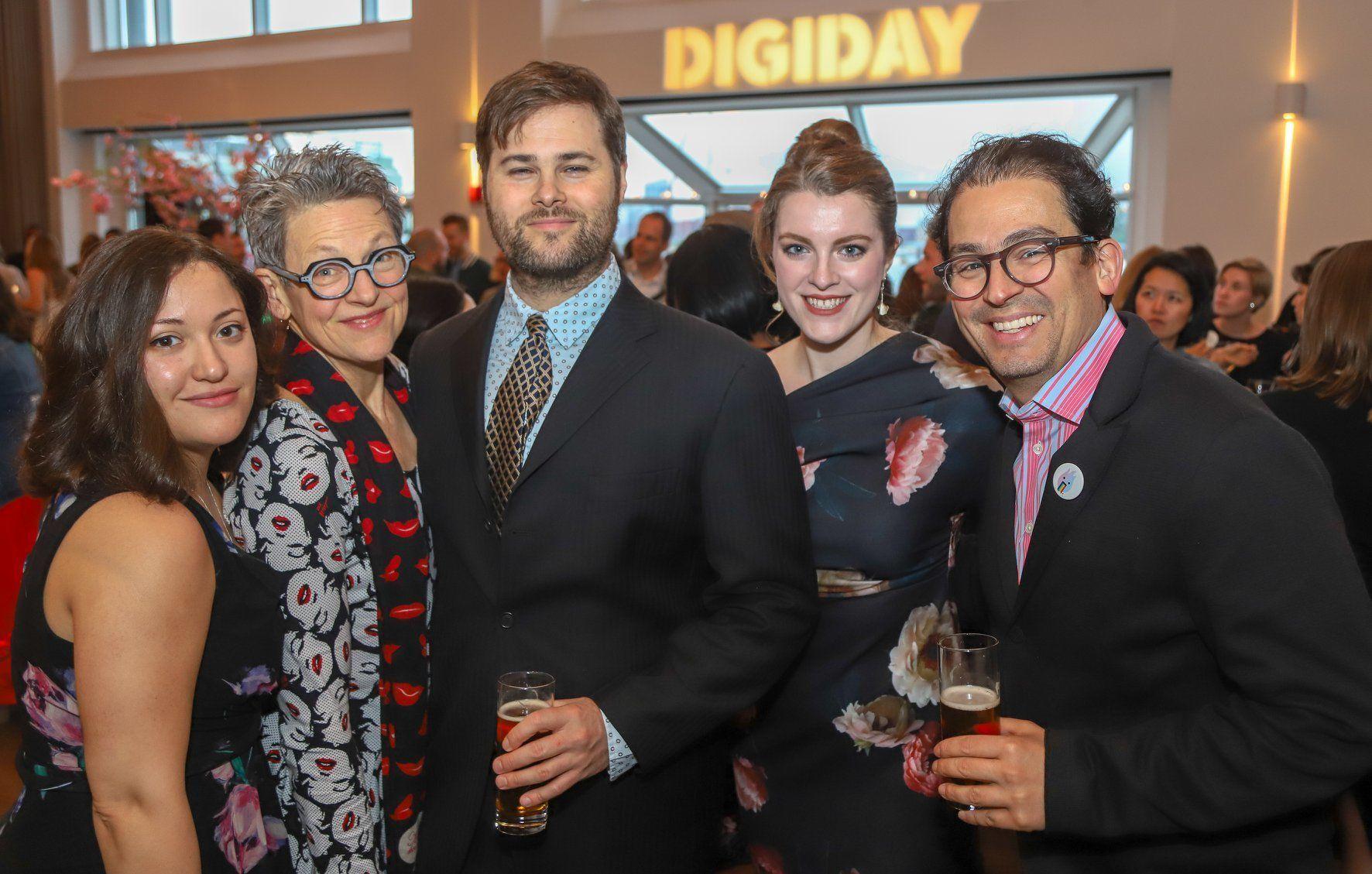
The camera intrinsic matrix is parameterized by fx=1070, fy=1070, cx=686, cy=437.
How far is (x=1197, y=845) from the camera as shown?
4.66 ft

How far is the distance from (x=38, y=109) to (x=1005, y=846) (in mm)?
15010

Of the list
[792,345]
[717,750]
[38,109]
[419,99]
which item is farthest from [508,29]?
[717,750]

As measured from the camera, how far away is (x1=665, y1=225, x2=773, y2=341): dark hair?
277 cm

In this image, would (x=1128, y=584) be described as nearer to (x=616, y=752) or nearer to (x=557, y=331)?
(x=616, y=752)

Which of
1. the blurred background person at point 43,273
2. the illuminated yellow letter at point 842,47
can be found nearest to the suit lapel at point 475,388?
the blurred background person at point 43,273

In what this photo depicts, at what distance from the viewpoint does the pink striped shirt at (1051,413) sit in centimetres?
154

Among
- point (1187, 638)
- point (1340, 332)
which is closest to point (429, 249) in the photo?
point (1340, 332)

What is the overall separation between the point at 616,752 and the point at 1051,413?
32.5 inches

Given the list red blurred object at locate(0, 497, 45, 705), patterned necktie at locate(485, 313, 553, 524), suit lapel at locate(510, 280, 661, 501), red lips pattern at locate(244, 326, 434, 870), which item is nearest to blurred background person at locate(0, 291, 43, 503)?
red blurred object at locate(0, 497, 45, 705)

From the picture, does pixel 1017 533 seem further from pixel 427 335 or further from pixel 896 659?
pixel 427 335

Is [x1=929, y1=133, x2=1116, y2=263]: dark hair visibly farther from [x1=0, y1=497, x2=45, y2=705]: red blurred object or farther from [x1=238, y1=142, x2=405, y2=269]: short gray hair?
[x1=0, y1=497, x2=45, y2=705]: red blurred object

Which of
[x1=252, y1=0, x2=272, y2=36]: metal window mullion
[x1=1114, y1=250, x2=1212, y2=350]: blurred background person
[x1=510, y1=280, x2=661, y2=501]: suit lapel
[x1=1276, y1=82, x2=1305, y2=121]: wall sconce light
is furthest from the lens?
[x1=252, y1=0, x2=272, y2=36]: metal window mullion

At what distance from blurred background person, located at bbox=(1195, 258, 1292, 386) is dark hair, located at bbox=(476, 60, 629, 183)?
4364 millimetres

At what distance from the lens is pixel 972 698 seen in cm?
140
